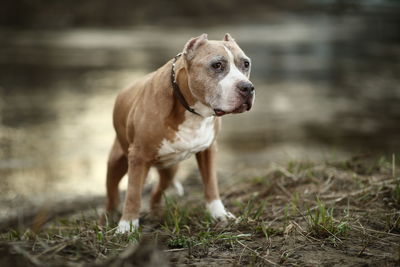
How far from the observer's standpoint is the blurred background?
6.79 metres

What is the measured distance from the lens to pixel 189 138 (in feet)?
12.6

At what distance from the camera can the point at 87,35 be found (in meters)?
23.8

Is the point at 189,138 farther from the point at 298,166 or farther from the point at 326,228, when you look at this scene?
the point at 298,166

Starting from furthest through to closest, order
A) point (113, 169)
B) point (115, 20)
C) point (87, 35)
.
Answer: point (115, 20) → point (87, 35) → point (113, 169)

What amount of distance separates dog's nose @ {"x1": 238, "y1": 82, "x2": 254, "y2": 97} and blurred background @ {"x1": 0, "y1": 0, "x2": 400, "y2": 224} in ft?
8.16

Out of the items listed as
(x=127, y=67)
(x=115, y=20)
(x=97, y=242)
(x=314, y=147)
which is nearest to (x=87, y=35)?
(x=115, y=20)

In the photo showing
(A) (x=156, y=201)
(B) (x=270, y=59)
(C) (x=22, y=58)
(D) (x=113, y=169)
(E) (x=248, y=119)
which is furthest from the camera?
(B) (x=270, y=59)

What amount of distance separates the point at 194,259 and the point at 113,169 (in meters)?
1.67

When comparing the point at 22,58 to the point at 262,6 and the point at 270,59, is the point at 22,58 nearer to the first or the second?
the point at 270,59

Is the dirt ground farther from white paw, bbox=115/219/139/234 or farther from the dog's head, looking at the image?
the dog's head

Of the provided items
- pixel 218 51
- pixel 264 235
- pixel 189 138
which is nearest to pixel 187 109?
pixel 189 138

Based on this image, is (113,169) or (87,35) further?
(87,35)

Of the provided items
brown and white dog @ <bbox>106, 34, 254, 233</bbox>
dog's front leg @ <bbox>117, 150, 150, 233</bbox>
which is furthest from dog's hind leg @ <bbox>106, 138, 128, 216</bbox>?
dog's front leg @ <bbox>117, 150, 150, 233</bbox>

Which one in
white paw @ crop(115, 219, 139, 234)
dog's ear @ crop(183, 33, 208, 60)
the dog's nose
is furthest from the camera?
white paw @ crop(115, 219, 139, 234)
